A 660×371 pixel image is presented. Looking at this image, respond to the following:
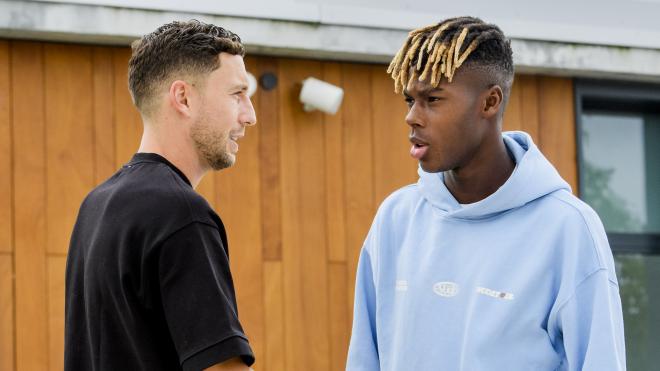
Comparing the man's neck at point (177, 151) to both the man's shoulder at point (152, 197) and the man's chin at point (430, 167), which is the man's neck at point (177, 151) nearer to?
the man's shoulder at point (152, 197)

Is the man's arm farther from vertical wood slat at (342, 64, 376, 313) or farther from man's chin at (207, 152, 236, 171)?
vertical wood slat at (342, 64, 376, 313)

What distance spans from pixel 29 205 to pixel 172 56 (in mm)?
2460

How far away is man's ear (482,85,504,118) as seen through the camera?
3014 millimetres

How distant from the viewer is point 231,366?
250 centimetres

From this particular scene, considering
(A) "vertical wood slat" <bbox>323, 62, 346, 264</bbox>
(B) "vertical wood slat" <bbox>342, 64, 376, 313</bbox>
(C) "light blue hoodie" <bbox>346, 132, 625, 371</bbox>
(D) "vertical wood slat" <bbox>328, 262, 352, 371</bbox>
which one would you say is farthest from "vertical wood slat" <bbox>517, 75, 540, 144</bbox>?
(C) "light blue hoodie" <bbox>346, 132, 625, 371</bbox>

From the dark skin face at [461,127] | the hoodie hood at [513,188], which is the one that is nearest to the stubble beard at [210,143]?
the dark skin face at [461,127]

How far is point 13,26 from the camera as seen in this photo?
4.90 m

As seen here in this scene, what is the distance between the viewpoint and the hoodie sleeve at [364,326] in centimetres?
318

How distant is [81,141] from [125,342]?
2.77 metres

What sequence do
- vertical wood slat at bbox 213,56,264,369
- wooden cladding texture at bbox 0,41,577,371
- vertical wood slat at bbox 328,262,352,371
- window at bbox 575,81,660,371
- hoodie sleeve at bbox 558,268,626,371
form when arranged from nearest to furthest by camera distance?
hoodie sleeve at bbox 558,268,626,371, wooden cladding texture at bbox 0,41,577,371, vertical wood slat at bbox 213,56,264,369, vertical wood slat at bbox 328,262,352,371, window at bbox 575,81,660,371

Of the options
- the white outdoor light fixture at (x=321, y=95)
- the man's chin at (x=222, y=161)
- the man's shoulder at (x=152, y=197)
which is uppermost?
the white outdoor light fixture at (x=321, y=95)

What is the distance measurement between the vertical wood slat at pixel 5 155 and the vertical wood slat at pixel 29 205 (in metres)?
0.02

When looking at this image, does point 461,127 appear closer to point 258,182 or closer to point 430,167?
point 430,167

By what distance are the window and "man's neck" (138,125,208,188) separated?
3782mm
